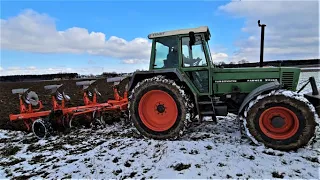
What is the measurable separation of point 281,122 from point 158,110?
8.02 ft

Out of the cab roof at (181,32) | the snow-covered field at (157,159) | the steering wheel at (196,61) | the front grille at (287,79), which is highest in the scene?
the cab roof at (181,32)

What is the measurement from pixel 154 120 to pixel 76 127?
2869 mm

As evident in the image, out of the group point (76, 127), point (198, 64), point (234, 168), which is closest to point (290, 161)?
point (234, 168)

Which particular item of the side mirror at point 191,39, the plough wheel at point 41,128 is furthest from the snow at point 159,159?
the side mirror at point 191,39

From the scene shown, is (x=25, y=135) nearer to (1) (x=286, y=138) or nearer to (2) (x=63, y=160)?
(2) (x=63, y=160)

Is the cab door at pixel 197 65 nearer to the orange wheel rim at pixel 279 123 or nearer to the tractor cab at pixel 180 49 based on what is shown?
the tractor cab at pixel 180 49

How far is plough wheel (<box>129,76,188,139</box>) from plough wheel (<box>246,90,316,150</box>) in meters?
1.39

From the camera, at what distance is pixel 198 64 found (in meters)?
6.00

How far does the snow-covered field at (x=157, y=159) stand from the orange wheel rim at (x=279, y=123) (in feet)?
1.14

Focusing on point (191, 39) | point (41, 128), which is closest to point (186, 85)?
point (191, 39)

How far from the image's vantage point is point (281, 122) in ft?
15.9

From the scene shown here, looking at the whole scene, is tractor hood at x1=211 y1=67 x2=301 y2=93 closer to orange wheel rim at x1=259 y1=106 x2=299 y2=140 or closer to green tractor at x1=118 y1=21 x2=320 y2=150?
green tractor at x1=118 y1=21 x2=320 y2=150

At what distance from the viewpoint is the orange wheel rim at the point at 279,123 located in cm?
481

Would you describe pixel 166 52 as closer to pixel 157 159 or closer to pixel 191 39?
pixel 191 39
